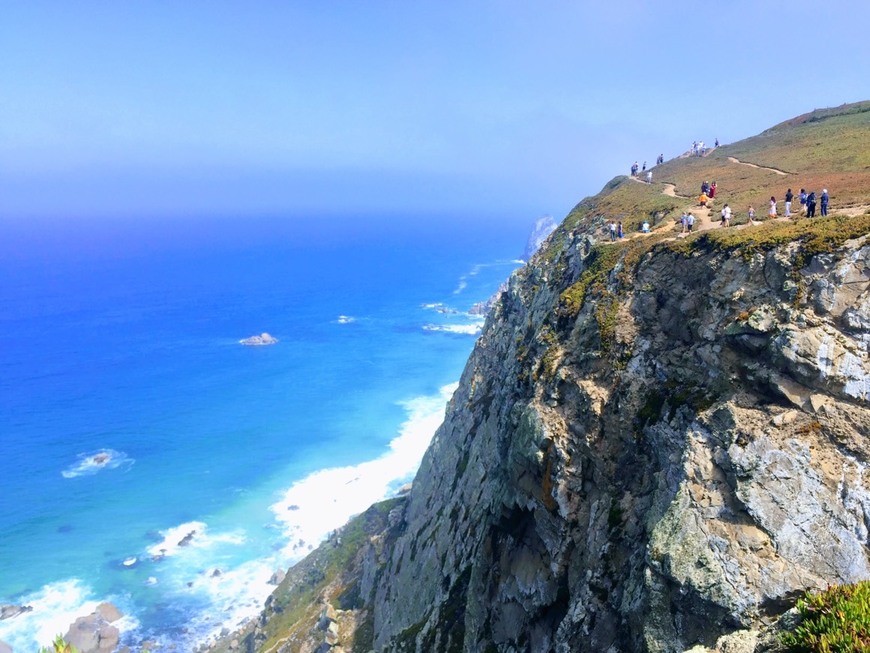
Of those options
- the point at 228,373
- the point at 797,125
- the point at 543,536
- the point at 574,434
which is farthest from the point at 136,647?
the point at 797,125

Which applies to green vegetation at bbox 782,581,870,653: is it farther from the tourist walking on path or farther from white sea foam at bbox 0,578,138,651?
white sea foam at bbox 0,578,138,651

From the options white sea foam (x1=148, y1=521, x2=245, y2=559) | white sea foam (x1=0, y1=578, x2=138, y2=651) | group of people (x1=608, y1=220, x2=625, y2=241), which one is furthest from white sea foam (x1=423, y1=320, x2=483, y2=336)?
group of people (x1=608, y1=220, x2=625, y2=241)

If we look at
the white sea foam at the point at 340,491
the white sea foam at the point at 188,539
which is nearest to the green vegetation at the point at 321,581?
the white sea foam at the point at 340,491

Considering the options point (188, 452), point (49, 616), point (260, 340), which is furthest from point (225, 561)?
point (260, 340)

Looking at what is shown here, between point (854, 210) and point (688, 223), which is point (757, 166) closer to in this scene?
point (688, 223)

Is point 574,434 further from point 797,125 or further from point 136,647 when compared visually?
point 797,125

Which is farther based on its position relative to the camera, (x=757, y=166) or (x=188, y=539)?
(x=188, y=539)
